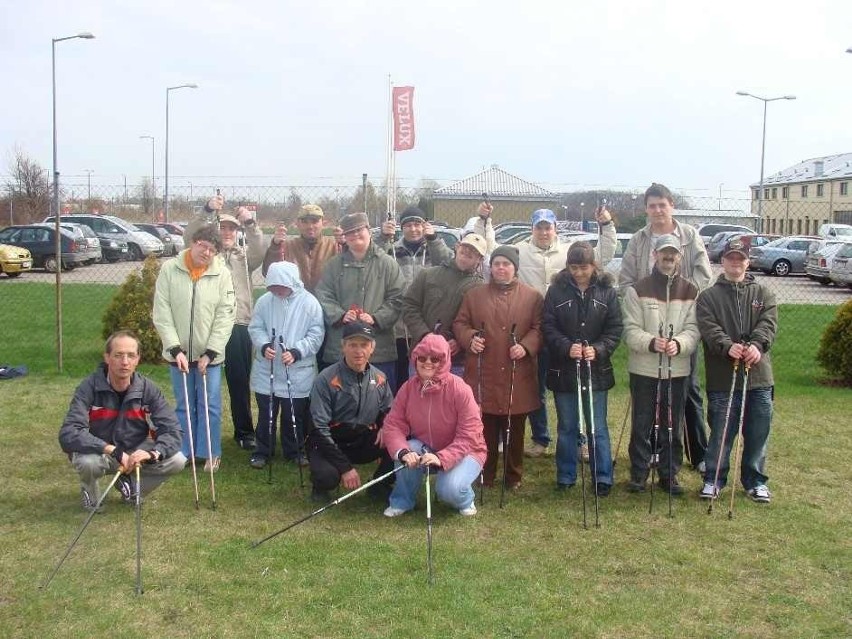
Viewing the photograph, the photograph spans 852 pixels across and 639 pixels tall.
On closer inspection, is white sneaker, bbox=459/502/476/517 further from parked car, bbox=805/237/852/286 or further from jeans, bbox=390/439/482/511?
parked car, bbox=805/237/852/286

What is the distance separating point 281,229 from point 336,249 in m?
0.47

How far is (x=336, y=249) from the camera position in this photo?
7035mm

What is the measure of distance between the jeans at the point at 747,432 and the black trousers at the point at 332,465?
216cm

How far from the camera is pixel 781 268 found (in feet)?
88.3

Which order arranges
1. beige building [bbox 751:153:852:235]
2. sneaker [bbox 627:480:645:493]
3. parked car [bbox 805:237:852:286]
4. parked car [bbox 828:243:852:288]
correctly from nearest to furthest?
sneaker [bbox 627:480:645:493]
parked car [bbox 828:243:852:288]
parked car [bbox 805:237:852:286]
beige building [bbox 751:153:852:235]

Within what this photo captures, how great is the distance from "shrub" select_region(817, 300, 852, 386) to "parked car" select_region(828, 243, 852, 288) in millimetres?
13304

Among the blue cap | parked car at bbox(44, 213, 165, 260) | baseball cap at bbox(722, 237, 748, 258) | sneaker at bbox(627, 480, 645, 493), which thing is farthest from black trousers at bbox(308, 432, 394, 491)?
parked car at bbox(44, 213, 165, 260)

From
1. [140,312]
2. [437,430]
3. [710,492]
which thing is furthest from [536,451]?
[140,312]

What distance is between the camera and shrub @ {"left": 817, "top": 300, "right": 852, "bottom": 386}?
9.43 m

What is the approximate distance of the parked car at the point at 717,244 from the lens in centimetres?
2800

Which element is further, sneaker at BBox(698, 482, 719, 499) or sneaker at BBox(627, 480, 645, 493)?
sneaker at BBox(627, 480, 645, 493)

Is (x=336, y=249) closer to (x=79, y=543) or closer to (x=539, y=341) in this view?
(x=539, y=341)

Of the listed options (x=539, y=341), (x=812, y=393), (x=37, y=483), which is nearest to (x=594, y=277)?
(x=539, y=341)

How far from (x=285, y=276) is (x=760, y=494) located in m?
3.56
